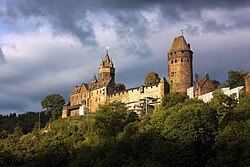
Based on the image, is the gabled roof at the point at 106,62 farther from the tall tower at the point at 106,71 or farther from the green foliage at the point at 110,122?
the green foliage at the point at 110,122

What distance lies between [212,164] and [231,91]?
26075 millimetres

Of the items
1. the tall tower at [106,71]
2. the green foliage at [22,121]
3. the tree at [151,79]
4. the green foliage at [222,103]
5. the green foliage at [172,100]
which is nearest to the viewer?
the green foliage at [222,103]

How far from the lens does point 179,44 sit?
101 m

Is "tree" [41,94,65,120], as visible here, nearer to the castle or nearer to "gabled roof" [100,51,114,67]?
the castle

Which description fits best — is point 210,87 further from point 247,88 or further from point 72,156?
point 72,156

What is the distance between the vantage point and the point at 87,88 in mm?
117875

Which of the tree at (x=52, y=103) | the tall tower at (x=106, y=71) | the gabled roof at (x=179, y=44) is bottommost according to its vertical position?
the tree at (x=52, y=103)

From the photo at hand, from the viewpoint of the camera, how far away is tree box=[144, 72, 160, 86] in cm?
10889

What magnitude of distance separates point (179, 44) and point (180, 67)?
577cm

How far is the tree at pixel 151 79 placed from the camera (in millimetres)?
108887

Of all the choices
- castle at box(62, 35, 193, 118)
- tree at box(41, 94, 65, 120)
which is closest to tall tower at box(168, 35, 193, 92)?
castle at box(62, 35, 193, 118)

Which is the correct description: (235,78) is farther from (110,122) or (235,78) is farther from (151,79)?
(110,122)

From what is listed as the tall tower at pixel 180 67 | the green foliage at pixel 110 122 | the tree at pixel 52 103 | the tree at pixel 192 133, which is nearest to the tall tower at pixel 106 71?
the tree at pixel 52 103

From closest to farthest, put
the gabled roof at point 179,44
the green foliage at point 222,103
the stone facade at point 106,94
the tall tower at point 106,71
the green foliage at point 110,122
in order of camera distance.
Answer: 1. the green foliage at point 222,103
2. the green foliage at point 110,122
3. the stone facade at point 106,94
4. the gabled roof at point 179,44
5. the tall tower at point 106,71
